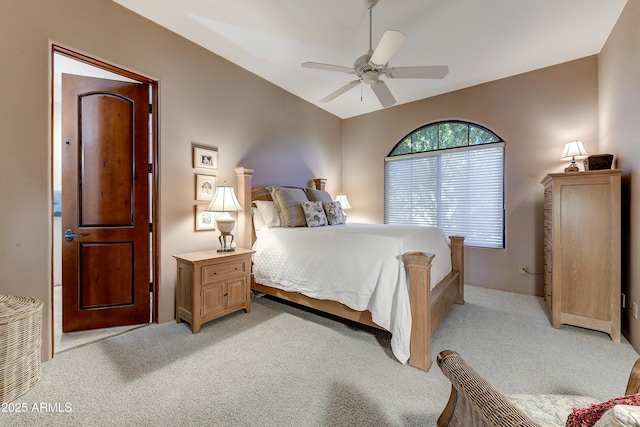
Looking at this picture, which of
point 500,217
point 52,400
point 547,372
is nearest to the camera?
point 52,400

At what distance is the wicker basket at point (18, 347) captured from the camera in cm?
114

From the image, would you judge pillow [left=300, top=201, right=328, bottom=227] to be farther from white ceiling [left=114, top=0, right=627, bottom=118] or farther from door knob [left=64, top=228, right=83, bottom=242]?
door knob [left=64, top=228, right=83, bottom=242]

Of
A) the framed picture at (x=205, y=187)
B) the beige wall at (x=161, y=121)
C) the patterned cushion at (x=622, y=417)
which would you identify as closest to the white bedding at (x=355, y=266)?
the framed picture at (x=205, y=187)

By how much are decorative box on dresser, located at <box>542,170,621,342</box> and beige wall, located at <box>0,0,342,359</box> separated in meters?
3.30

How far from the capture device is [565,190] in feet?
8.16

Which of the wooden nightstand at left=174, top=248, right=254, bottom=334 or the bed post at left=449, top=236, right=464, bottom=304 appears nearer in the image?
the wooden nightstand at left=174, top=248, right=254, bottom=334

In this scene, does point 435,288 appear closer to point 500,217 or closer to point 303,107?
point 500,217

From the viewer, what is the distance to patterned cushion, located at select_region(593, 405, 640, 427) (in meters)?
0.36

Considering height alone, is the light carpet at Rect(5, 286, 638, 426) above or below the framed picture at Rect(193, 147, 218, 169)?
below

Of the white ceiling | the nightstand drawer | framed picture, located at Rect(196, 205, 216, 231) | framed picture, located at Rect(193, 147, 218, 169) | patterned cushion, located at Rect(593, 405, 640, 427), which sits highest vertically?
the white ceiling

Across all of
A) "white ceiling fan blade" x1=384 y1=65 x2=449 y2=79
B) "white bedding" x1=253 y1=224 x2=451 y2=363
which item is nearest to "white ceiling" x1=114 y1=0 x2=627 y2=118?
"white ceiling fan blade" x1=384 y1=65 x2=449 y2=79

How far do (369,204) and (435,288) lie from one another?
278 centimetres

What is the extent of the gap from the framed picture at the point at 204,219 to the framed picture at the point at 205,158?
457mm

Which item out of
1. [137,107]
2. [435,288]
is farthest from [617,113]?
[137,107]
